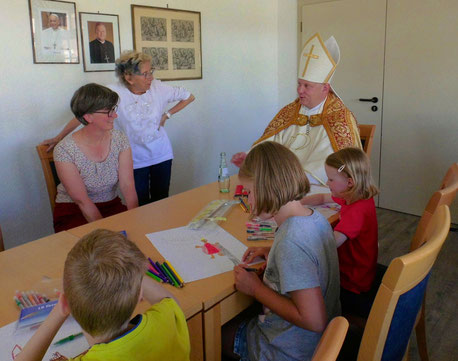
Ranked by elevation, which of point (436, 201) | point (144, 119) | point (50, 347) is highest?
point (144, 119)

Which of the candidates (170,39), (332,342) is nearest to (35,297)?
(332,342)

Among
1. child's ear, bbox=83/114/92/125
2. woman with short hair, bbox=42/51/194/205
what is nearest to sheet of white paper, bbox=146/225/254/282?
child's ear, bbox=83/114/92/125

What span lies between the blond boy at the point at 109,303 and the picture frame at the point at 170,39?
2981 mm

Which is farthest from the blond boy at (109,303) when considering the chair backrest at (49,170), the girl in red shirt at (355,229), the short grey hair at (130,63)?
the short grey hair at (130,63)

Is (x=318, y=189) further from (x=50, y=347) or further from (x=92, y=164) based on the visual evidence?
(x=50, y=347)

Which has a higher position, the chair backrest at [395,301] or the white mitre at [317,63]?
the white mitre at [317,63]

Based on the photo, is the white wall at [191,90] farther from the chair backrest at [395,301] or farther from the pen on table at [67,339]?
the chair backrest at [395,301]

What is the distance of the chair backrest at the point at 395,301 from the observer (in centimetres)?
98

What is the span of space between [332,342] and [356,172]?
3.61ft

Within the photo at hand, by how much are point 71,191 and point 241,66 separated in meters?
2.87

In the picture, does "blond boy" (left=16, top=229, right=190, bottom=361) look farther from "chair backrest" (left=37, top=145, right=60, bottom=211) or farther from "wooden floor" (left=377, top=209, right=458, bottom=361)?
"wooden floor" (left=377, top=209, right=458, bottom=361)

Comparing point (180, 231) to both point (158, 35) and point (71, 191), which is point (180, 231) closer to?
point (71, 191)

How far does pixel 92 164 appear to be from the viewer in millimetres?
2176

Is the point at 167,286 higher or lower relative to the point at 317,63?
lower
